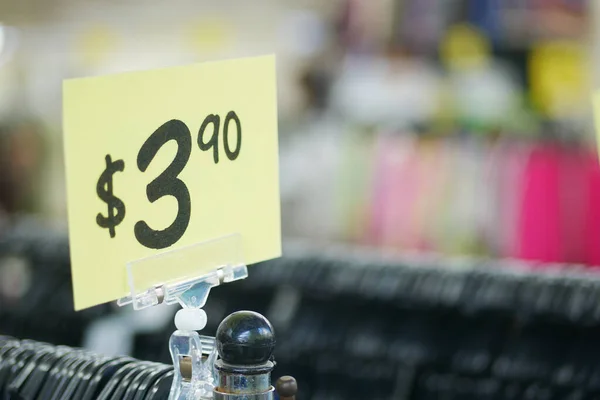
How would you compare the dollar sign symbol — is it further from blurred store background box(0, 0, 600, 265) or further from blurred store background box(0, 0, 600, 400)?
blurred store background box(0, 0, 600, 265)

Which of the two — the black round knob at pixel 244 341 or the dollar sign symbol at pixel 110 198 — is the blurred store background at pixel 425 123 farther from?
the black round knob at pixel 244 341

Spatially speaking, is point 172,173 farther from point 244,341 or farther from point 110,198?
point 244,341

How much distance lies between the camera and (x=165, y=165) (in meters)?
0.88

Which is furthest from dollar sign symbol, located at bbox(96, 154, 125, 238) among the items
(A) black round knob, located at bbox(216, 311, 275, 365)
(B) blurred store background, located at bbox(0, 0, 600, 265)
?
(B) blurred store background, located at bbox(0, 0, 600, 265)

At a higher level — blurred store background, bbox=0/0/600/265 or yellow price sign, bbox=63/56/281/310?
yellow price sign, bbox=63/56/281/310

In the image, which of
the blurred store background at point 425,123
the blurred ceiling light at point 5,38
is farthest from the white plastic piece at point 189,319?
the blurred store background at point 425,123

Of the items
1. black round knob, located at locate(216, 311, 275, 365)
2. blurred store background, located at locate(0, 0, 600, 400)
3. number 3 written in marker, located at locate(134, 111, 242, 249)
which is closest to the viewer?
black round knob, located at locate(216, 311, 275, 365)

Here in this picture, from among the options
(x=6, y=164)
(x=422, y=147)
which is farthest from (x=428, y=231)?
(x=6, y=164)

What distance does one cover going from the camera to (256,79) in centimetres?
93

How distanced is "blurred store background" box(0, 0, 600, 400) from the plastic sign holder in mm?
1046

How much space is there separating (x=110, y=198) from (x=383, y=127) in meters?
3.81

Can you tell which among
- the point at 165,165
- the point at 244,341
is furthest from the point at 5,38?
the point at 244,341

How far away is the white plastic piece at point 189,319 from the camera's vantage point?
0.85 m

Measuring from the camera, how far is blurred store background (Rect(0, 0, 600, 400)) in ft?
12.0
